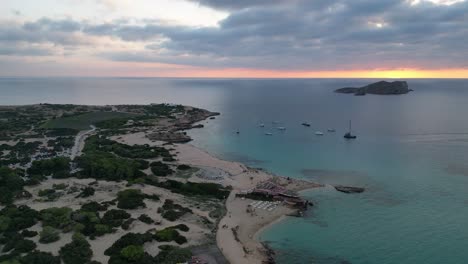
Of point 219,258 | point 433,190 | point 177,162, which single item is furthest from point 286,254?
point 177,162

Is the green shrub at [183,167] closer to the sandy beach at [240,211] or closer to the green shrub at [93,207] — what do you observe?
the sandy beach at [240,211]

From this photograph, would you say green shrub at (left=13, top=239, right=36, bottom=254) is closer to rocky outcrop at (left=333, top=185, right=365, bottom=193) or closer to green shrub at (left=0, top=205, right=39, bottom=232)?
green shrub at (left=0, top=205, right=39, bottom=232)

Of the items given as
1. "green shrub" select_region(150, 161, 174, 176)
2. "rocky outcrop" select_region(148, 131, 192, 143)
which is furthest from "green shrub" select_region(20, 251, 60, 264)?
"rocky outcrop" select_region(148, 131, 192, 143)

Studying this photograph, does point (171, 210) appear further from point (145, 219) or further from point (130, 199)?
point (130, 199)

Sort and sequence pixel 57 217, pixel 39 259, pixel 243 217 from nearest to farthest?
pixel 39 259, pixel 57 217, pixel 243 217

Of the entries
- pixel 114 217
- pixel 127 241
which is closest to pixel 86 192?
pixel 114 217

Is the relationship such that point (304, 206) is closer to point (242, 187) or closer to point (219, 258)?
point (242, 187)

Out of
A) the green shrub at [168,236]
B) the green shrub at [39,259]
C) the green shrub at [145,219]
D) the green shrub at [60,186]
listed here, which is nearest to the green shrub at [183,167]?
the green shrub at [60,186]
